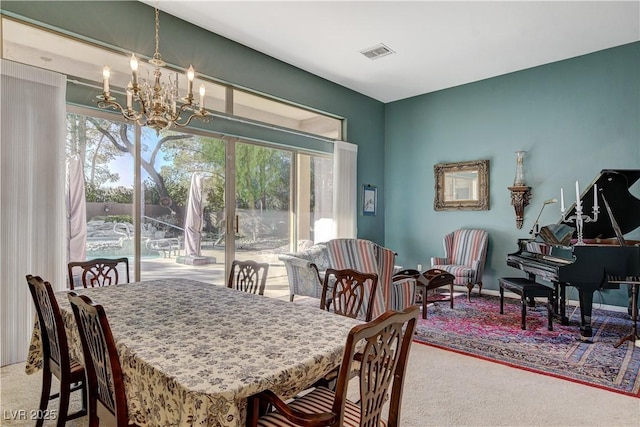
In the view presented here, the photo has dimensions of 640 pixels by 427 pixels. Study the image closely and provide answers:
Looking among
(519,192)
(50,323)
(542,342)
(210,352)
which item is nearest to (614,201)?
(519,192)

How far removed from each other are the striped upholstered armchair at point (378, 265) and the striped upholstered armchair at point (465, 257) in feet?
5.99

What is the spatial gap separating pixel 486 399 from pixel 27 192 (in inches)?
154

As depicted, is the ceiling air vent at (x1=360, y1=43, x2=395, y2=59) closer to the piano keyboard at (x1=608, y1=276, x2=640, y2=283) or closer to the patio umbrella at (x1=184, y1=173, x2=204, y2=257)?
the patio umbrella at (x1=184, y1=173, x2=204, y2=257)

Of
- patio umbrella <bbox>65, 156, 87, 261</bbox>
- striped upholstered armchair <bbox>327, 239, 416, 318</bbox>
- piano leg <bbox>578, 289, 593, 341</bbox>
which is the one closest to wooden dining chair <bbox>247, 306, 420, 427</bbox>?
striped upholstered armchair <bbox>327, 239, 416, 318</bbox>

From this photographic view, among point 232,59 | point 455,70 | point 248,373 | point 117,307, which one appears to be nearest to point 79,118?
point 232,59

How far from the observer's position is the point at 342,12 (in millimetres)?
3934

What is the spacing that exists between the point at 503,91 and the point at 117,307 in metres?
6.07

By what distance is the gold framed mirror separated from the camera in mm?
6012

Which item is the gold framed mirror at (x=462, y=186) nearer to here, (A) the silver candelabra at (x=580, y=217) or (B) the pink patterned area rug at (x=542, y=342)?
(A) the silver candelabra at (x=580, y=217)

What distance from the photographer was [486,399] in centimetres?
246

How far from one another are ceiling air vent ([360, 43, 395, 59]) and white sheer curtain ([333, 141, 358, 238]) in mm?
1524

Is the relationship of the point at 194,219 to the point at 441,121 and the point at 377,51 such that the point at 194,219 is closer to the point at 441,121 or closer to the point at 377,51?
the point at 377,51

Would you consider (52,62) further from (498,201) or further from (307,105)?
(498,201)

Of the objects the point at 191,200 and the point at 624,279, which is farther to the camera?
the point at 191,200
